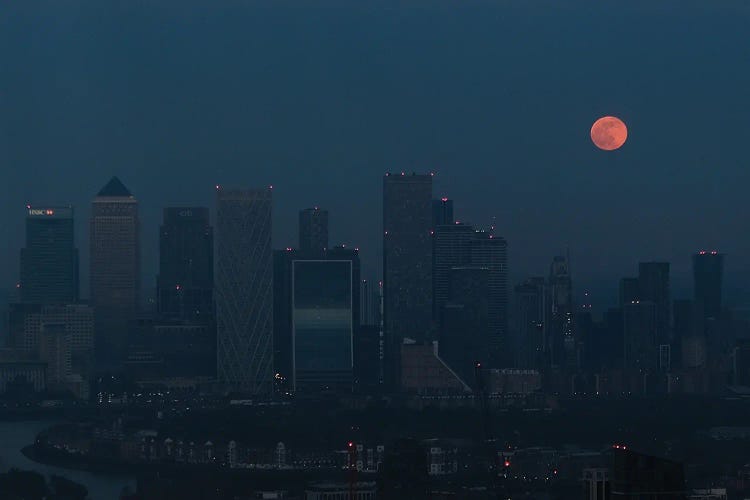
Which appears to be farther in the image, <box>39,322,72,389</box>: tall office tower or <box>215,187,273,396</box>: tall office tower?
<box>215,187,273,396</box>: tall office tower

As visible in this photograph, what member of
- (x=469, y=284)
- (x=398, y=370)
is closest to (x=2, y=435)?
(x=398, y=370)

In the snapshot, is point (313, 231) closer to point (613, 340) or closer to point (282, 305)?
point (282, 305)

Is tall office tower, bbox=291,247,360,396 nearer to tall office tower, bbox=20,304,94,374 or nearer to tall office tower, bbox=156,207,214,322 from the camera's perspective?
tall office tower, bbox=156,207,214,322

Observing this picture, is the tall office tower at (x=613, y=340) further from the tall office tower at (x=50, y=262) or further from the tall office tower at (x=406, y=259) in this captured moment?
the tall office tower at (x=50, y=262)

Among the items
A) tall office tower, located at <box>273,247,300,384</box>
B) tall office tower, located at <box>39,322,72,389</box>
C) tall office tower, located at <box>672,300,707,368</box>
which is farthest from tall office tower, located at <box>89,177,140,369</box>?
tall office tower, located at <box>672,300,707,368</box>

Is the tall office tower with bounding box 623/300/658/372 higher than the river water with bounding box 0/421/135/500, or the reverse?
the tall office tower with bounding box 623/300/658/372

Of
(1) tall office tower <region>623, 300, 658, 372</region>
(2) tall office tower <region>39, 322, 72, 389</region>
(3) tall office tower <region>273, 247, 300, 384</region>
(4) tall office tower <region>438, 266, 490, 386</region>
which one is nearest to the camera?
(1) tall office tower <region>623, 300, 658, 372</region>
